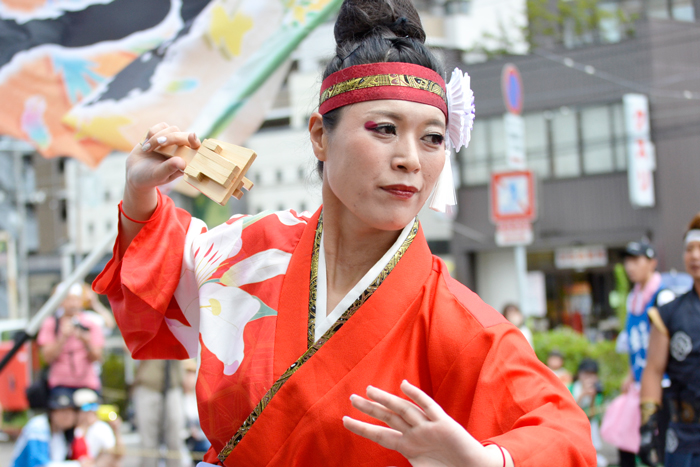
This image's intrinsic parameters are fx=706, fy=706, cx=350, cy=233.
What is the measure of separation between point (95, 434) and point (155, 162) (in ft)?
11.3

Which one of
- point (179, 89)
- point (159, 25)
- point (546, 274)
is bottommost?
point (546, 274)

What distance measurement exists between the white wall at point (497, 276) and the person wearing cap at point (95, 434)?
1306cm

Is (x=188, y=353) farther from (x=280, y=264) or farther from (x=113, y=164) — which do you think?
(x=113, y=164)

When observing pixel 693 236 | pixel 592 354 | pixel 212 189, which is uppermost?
pixel 212 189

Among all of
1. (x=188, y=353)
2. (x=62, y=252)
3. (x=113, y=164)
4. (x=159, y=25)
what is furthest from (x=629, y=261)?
(x=62, y=252)

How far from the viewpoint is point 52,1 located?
3.57 metres

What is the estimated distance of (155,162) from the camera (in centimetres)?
149

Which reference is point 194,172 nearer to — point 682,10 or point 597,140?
point 597,140

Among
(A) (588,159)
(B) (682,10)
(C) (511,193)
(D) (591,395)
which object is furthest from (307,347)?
(B) (682,10)

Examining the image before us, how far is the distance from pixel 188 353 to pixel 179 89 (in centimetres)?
206

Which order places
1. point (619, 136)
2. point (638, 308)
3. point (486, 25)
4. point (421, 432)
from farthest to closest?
point (486, 25), point (619, 136), point (638, 308), point (421, 432)

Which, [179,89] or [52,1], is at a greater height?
[52,1]

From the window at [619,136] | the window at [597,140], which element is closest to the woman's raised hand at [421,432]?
the window at [619,136]

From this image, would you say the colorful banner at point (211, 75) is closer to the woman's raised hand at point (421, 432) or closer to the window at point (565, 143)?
the woman's raised hand at point (421, 432)
